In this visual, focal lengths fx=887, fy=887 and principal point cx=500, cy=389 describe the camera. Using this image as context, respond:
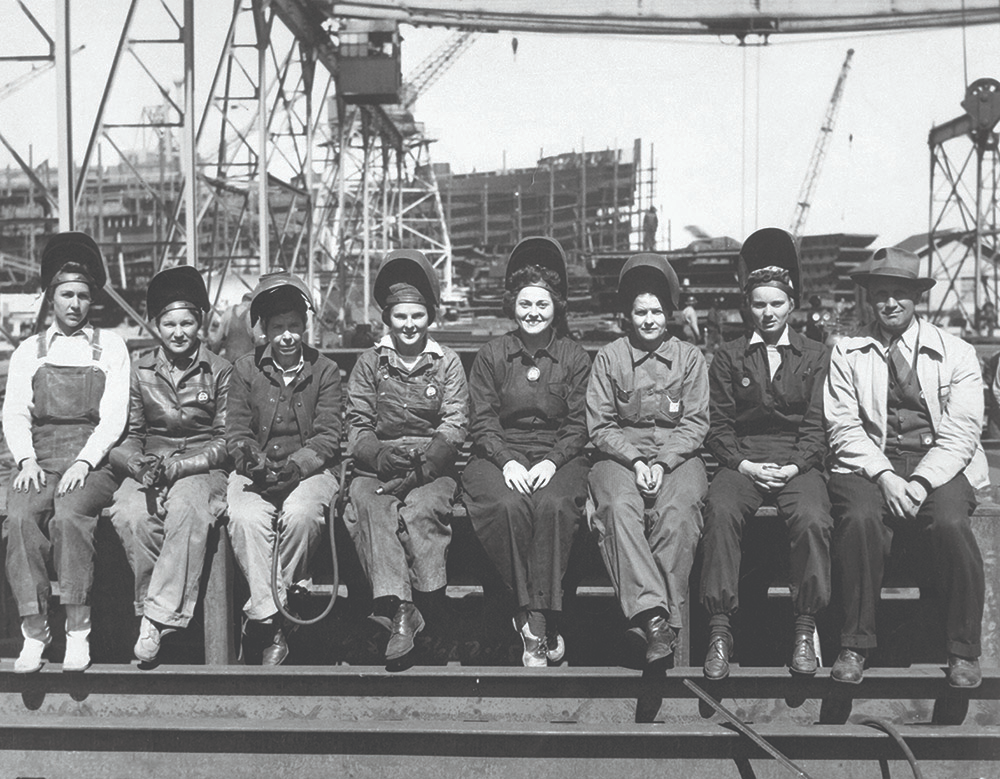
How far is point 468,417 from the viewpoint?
4.39m

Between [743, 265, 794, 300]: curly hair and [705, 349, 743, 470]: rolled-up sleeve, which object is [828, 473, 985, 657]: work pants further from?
[743, 265, 794, 300]: curly hair

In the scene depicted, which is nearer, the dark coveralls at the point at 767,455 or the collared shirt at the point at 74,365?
the dark coveralls at the point at 767,455

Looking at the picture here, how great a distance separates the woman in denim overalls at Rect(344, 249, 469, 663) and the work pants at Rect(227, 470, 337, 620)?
0.62ft

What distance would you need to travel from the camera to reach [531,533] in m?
3.82

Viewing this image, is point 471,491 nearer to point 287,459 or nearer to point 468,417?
point 468,417

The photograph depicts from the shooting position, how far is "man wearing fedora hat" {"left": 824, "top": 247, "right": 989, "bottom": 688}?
11.7 ft

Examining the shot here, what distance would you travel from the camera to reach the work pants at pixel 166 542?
3771 millimetres

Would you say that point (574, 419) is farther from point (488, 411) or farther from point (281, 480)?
point (281, 480)

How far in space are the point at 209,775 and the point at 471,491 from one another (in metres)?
1.60

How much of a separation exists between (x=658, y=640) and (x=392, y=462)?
53.7 inches

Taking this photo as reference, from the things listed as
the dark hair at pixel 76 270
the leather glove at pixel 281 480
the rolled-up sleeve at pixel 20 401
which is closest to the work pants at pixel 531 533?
the leather glove at pixel 281 480

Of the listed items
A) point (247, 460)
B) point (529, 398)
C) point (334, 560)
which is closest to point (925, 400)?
point (529, 398)

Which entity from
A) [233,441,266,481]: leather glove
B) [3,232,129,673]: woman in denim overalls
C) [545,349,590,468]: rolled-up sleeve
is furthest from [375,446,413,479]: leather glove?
[3,232,129,673]: woman in denim overalls

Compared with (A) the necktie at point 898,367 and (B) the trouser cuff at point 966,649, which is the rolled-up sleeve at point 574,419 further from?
(B) the trouser cuff at point 966,649
